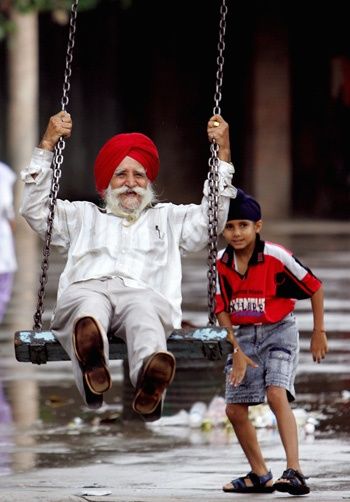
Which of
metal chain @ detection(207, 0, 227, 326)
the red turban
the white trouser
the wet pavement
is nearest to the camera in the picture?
the white trouser

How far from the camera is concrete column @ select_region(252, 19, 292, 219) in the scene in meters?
33.1

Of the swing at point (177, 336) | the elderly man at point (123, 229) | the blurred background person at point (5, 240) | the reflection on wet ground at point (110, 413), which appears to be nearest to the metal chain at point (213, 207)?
the swing at point (177, 336)

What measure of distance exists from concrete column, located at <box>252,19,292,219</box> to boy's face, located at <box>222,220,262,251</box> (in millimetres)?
24548

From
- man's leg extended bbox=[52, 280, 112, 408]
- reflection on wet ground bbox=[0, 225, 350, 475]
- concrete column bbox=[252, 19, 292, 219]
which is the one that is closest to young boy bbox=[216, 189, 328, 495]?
man's leg extended bbox=[52, 280, 112, 408]

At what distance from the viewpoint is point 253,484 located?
8.74 m

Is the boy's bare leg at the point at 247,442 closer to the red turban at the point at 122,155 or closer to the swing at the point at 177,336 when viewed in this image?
the swing at the point at 177,336

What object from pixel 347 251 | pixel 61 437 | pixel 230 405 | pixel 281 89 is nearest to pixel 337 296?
pixel 347 251

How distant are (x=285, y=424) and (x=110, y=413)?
3.34 metres

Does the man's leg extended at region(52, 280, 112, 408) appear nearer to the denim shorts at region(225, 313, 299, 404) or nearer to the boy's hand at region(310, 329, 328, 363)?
the denim shorts at region(225, 313, 299, 404)

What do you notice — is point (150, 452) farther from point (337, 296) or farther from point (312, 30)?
point (312, 30)

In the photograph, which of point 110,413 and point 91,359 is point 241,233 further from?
point 110,413

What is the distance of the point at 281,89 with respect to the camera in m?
33.2

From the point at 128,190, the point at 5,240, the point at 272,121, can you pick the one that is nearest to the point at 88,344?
the point at 128,190

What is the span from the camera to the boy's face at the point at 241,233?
28.5ft
